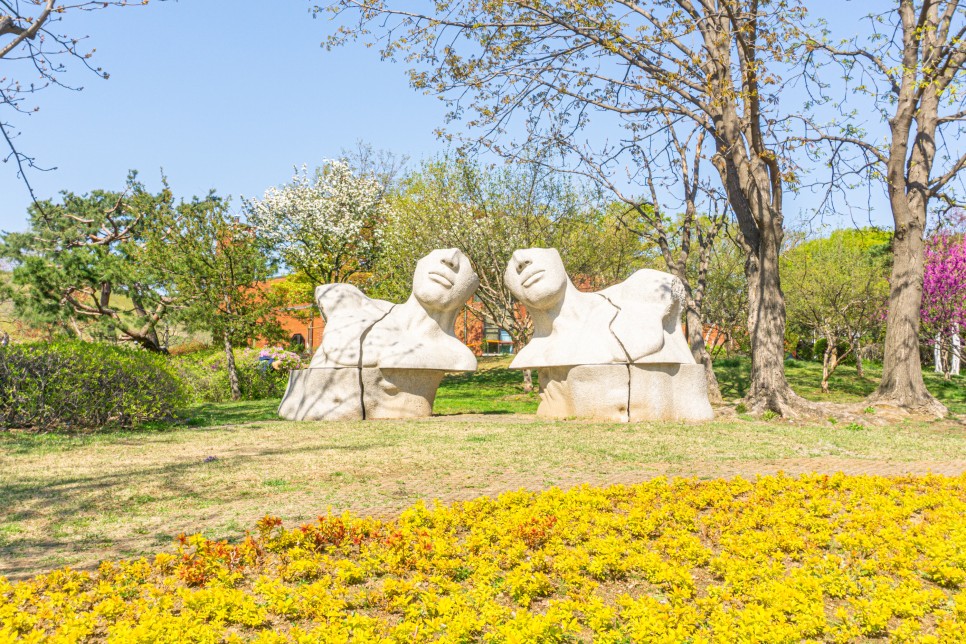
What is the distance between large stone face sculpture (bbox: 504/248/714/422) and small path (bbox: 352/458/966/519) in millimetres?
3331

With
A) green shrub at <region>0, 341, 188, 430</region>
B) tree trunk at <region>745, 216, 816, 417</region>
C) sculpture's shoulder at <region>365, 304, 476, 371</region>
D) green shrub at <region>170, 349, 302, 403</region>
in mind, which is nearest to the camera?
green shrub at <region>0, 341, 188, 430</region>

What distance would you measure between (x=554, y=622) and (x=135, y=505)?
357 centimetres

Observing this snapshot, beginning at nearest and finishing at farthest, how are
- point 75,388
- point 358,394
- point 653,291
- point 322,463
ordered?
point 322,463 < point 75,388 < point 653,291 < point 358,394

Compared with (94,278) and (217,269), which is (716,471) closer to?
(217,269)

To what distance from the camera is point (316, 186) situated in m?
27.4

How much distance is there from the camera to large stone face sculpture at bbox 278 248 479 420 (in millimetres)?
11367

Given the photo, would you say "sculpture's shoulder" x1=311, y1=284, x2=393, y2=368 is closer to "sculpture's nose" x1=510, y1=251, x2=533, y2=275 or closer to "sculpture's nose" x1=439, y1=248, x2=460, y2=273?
"sculpture's nose" x1=439, y1=248, x2=460, y2=273

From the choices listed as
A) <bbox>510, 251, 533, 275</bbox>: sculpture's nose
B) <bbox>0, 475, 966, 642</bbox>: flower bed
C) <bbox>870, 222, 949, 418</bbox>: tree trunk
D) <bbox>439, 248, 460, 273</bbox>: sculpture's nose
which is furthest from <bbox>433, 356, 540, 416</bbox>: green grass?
<bbox>0, 475, 966, 642</bbox>: flower bed

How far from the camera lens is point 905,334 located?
43.3 feet

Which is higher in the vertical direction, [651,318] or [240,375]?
[651,318]

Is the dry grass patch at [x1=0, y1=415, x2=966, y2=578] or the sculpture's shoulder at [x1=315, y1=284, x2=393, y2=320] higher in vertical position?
the sculpture's shoulder at [x1=315, y1=284, x2=393, y2=320]

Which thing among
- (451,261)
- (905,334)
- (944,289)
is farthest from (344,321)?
(944,289)

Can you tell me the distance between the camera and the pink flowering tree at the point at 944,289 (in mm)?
20094

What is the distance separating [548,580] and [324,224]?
891 inches
